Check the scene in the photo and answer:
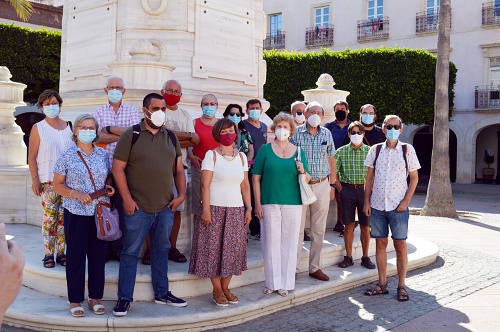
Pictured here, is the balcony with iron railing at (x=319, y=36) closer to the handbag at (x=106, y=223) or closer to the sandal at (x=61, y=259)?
the sandal at (x=61, y=259)

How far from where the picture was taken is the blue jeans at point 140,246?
452 cm

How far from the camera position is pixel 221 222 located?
4.86 metres

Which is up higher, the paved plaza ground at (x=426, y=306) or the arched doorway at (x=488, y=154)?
the arched doorway at (x=488, y=154)

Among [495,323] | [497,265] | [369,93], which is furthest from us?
[369,93]

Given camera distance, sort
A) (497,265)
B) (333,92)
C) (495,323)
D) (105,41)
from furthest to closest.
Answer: (333,92) < (105,41) < (497,265) < (495,323)

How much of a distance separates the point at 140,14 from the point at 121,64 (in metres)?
1.65

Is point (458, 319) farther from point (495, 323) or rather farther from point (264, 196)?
point (264, 196)

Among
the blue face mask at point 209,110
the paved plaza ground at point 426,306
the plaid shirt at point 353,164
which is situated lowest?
the paved plaza ground at point 426,306

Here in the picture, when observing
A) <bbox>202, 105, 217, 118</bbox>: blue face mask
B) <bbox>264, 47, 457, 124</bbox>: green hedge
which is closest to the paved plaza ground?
<bbox>202, 105, 217, 118</bbox>: blue face mask

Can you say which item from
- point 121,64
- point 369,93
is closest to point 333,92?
point 121,64

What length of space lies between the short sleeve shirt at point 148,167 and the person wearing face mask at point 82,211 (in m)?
0.20

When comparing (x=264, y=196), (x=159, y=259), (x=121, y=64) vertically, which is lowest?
(x=159, y=259)

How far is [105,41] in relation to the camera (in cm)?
811

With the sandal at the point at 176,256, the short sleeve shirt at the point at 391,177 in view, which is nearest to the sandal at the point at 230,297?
the sandal at the point at 176,256
